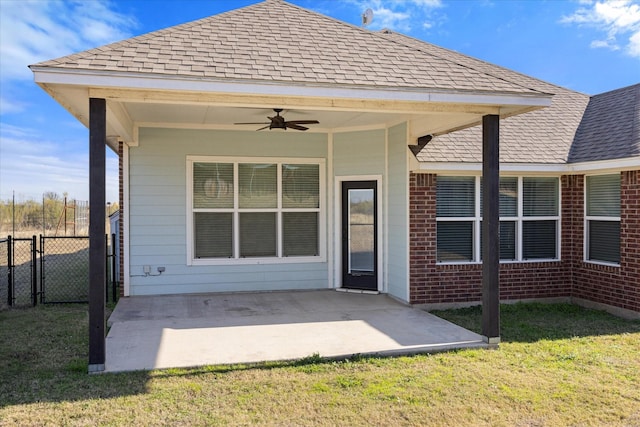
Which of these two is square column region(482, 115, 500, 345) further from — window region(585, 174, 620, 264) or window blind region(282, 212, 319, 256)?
window blind region(282, 212, 319, 256)

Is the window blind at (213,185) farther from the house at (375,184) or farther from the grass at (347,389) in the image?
the grass at (347,389)

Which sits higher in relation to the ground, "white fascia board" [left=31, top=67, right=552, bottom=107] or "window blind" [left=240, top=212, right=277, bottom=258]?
"white fascia board" [left=31, top=67, right=552, bottom=107]

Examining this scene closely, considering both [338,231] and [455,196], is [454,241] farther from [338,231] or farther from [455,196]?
[338,231]

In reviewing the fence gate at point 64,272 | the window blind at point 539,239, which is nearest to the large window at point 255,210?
the fence gate at point 64,272

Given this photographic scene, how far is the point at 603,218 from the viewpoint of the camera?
8.04 metres

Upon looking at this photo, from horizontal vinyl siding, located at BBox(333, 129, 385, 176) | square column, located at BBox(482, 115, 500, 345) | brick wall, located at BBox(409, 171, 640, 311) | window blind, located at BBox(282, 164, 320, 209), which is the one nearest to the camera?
square column, located at BBox(482, 115, 500, 345)

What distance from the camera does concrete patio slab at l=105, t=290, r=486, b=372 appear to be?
534 centimetres

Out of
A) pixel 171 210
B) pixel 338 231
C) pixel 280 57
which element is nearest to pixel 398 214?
pixel 338 231

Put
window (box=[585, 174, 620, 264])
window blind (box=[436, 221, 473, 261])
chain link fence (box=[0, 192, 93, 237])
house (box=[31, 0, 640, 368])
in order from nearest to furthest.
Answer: house (box=[31, 0, 640, 368])
window (box=[585, 174, 620, 264])
window blind (box=[436, 221, 473, 261])
chain link fence (box=[0, 192, 93, 237])

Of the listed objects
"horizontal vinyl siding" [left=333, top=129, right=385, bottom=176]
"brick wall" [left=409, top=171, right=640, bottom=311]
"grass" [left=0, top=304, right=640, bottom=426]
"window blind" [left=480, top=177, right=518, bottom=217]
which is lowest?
"grass" [left=0, top=304, right=640, bottom=426]

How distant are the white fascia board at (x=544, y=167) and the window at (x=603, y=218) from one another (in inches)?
11.0

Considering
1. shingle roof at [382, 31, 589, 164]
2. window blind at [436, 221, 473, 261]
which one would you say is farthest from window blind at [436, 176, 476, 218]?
shingle roof at [382, 31, 589, 164]

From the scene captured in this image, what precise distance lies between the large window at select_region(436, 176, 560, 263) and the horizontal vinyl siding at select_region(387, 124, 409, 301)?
22.7 inches

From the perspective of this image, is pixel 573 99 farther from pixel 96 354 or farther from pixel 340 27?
pixel 96 354
